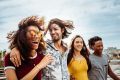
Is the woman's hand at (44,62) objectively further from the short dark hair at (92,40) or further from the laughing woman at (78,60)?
the short dark hair at (92,40)

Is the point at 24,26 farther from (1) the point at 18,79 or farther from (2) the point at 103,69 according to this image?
(2) the point at 103,69

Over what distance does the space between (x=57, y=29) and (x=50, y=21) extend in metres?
0.15

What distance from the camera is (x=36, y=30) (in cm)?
268

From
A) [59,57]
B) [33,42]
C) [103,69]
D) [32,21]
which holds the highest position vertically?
[32,21]

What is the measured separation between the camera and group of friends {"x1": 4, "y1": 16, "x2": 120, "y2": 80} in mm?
2521

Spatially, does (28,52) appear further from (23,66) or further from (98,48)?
(98,48)

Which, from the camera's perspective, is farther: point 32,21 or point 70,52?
point 70,52

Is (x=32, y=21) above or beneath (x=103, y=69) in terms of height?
above

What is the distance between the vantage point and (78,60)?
3.74m

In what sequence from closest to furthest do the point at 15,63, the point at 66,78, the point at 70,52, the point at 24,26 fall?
the point at 15,63 < the point at 24,26 < the point at 66,78 < the point at 70,52

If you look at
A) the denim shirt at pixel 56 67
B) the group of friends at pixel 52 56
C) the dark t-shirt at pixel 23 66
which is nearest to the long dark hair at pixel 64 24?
the group of friends at pixel 52 56

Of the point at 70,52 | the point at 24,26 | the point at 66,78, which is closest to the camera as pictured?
the point at 24,26

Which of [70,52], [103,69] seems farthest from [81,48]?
[103,69]

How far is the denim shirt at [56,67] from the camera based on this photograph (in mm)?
3172
